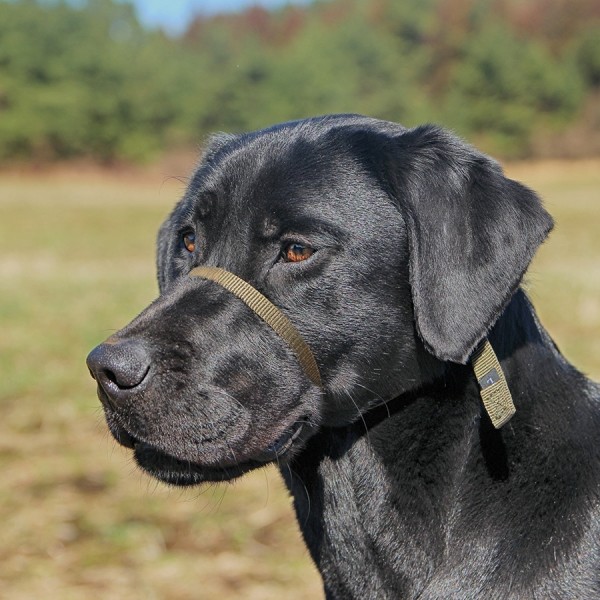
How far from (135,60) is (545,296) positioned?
49923 mm

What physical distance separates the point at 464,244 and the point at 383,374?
0.48 meters

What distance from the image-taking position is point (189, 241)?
2.98 m

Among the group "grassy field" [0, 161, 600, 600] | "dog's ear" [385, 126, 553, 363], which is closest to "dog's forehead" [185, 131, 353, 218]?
"dog's ear" [385, 126, 553, 363]

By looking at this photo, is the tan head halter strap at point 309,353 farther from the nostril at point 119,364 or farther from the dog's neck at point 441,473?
the nostril at point 119,364

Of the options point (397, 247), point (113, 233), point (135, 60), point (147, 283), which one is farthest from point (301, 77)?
point (397, 247)

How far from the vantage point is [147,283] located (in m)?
14.0

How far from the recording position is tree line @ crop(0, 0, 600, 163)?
2077 inches

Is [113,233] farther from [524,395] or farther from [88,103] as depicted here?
[88,103]

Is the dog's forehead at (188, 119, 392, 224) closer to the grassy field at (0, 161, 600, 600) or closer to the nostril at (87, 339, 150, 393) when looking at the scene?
the nostril at (87, 339, 150, 393)

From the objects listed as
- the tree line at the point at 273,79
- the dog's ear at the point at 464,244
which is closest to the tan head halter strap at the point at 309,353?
the dog's ear at the point at 464,244

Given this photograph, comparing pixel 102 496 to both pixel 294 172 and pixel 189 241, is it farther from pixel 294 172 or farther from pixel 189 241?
pixel 294 172

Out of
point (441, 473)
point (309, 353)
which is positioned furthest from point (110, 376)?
point (441, 473)

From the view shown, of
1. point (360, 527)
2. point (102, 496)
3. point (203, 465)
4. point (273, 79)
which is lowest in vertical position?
point (273, 79)

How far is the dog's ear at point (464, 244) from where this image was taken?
245 centimetres
